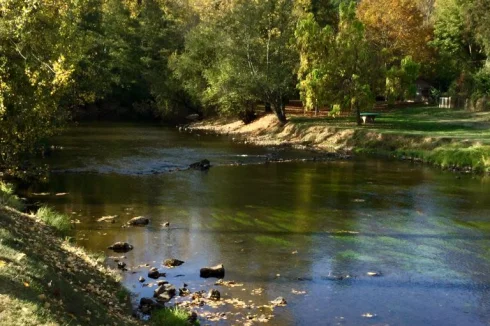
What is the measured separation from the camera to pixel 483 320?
13453 mm

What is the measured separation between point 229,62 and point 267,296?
47620 millimetres

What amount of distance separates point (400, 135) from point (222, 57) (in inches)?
988

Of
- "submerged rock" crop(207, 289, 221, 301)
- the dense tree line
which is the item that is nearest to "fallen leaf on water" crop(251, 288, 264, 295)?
"submerged rock" crop(207, 289, 221, 301)

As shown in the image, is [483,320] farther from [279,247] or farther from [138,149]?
[138,149]

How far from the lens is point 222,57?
209ft

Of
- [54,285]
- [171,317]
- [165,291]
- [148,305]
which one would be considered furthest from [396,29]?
[54,285]

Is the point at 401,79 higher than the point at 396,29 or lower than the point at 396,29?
lower

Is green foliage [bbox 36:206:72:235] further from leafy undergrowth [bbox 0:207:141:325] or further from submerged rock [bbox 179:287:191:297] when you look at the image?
submerged rock [bbox 179:287:191:297]

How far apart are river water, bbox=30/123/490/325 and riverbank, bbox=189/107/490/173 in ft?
9.48

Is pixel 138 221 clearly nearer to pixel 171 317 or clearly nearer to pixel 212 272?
pixel 212 272

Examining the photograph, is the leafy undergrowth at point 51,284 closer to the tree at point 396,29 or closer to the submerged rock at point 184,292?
the submerged rock at point 184,292

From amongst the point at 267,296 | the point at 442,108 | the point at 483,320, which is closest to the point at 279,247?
the point at 267,296

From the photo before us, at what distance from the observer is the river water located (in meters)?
14.7

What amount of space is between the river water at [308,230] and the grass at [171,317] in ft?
3.22
